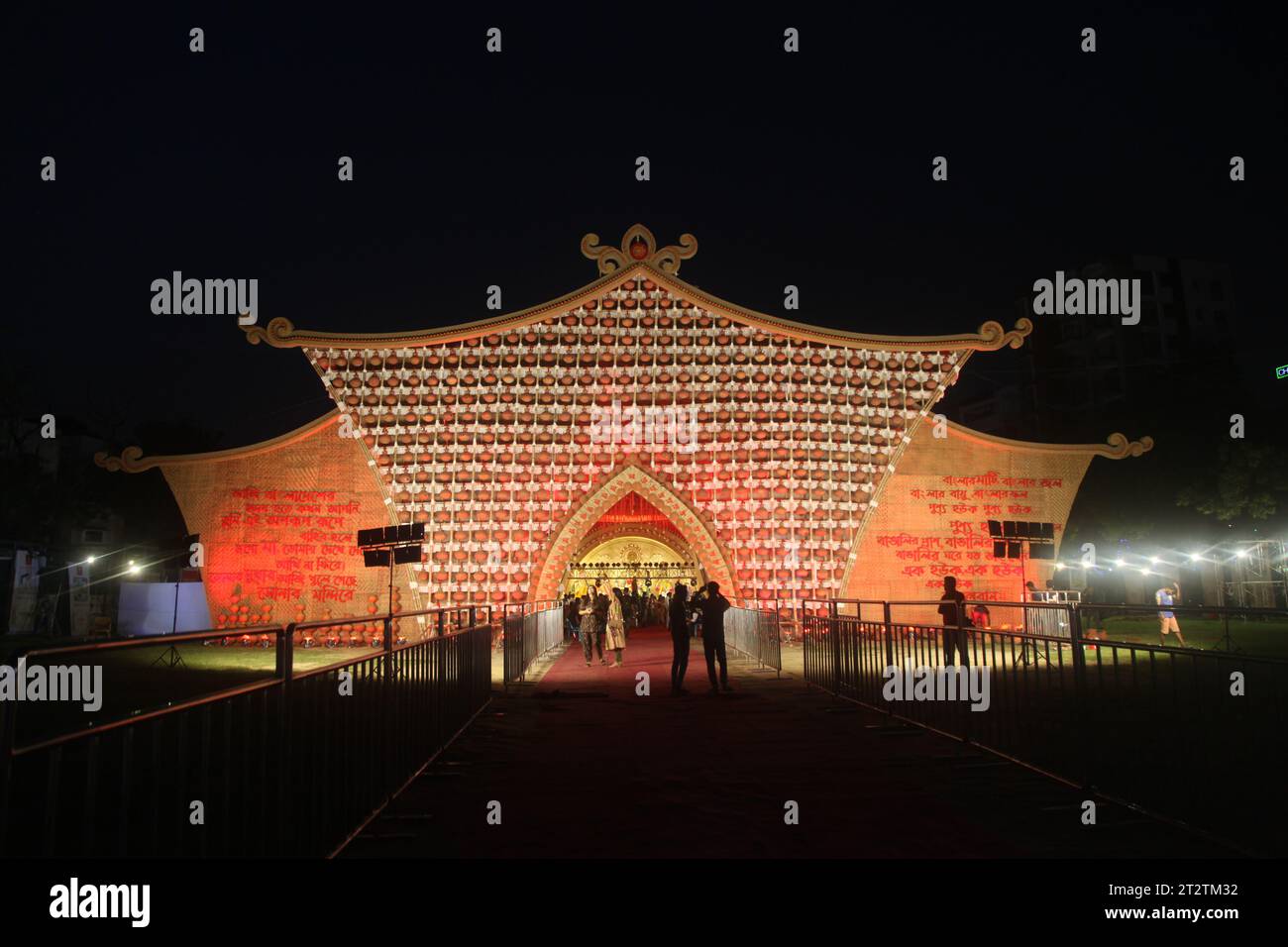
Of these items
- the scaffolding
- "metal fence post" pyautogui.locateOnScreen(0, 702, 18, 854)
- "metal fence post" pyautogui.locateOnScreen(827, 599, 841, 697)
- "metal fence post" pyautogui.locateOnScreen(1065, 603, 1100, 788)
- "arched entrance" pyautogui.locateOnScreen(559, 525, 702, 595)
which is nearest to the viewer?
"metal fence post" pyautogui.locateOnScreen(0, 702, 18, 854)

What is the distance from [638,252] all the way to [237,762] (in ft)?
64.3

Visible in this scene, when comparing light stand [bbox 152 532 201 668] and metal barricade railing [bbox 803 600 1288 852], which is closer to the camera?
metal barricade railing [bbox 803 600 1288 852]

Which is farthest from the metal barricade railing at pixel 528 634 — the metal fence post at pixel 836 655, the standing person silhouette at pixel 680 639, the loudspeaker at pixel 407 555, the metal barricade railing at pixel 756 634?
the metal fence post at pixel 836 655

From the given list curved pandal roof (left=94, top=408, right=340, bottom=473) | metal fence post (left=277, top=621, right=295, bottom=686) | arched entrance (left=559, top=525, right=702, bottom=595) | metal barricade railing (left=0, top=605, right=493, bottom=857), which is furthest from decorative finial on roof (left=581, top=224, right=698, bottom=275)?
metal fence post (left=277, top=621, right=295, bottom=686)

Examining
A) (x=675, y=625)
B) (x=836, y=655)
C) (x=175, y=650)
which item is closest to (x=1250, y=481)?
(x=836, y=655)

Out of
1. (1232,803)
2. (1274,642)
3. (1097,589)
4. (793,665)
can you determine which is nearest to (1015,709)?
(1232,803)

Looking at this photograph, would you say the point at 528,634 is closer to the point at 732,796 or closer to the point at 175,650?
the point at 175,650

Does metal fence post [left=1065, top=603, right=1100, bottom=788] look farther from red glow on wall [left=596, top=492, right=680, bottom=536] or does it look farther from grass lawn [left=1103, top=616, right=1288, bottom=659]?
red glow on wall [left=596, top=492, right=680, bottom=536]

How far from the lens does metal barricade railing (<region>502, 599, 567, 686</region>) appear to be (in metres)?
13.2

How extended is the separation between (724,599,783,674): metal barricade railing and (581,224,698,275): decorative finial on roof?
8.47 metres

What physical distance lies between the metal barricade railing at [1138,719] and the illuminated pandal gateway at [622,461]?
42.4ft

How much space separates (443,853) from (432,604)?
1693cm

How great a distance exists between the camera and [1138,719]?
560cm

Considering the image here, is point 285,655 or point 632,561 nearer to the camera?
point 285,655
